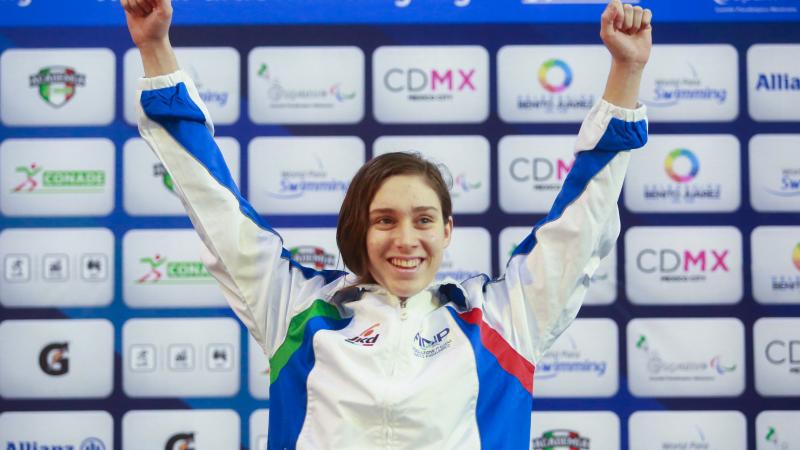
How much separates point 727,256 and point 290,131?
4.86ft

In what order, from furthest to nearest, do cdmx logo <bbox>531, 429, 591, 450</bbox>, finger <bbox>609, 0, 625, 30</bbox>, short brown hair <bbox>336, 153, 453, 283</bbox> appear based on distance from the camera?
cdmx logo <bbox>531, 429, 591, 450</bbox> < short brown hair <bbox>336, 153, 453, 283</bbox> < finger <bbox>609, 0, 625, 30</bbox>

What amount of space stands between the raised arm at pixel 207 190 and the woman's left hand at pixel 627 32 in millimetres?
709

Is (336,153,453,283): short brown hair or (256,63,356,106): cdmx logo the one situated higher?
(256,63,356,106): cdmx logo

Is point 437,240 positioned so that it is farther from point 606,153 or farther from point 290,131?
point 290,131

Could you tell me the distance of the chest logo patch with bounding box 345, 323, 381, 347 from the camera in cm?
159

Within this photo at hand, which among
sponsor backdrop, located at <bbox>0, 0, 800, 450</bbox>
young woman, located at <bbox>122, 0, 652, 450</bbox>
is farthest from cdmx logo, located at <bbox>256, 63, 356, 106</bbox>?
young woman, located at <bbox>122, 0, 652, 450</bbox>

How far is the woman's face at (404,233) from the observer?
160cm

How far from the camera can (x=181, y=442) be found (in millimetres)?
2803

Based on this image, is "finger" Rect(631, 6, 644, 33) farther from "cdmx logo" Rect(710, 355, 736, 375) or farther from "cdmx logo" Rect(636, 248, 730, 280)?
"cdmx logo" Rect(710, 355, 736, 375)

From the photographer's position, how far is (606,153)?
1589 mm

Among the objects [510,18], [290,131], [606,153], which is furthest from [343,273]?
[510,18]

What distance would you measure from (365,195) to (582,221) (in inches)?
15.8

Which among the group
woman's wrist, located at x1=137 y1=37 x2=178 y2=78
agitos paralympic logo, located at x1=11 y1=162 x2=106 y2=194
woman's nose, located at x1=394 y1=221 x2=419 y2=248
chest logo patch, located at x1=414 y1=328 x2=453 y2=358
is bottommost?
chest logo patch, located at x1=414 y1=328 x2=453 y2=358

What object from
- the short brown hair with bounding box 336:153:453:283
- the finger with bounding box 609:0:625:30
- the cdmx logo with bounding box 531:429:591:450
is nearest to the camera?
the finger with bounding box 609:0:625:30
